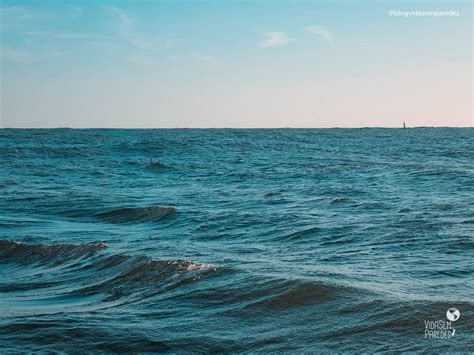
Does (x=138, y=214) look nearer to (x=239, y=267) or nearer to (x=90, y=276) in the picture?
(x=90, y=276)

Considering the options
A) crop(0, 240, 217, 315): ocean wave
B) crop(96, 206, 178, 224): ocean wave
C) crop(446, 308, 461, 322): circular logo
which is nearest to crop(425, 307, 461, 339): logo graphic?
crop(446, 308, 461, 322): circular logo

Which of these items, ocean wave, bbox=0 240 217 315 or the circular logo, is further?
ocean wave, bbox=0 240 217 315

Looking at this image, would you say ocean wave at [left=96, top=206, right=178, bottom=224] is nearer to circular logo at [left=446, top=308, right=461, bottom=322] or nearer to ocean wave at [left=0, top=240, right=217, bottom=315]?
ocean wave at [left=0, top=240, right=217, bottom=315]

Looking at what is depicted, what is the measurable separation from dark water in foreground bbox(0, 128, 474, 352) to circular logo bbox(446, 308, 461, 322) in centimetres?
6

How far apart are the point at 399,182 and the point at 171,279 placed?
42.3 feet

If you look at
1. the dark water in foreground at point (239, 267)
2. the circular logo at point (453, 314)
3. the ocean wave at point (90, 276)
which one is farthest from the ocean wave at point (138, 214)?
the circular logo at point (453, 314)

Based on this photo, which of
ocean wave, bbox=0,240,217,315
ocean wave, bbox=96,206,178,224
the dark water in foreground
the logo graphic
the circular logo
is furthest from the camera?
ocean wave, bbox=96,206,178,224

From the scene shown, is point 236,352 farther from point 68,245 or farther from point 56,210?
point 56,210

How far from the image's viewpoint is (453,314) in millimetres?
5750

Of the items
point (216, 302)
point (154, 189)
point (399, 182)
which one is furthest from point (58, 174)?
point (216, 302)

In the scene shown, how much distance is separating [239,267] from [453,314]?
3023mm

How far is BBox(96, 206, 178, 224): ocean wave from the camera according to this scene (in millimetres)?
13909

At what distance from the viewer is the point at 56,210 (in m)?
15.4

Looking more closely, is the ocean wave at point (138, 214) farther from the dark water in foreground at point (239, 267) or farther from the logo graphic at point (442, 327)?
the logo graphic at point (442, 327)
